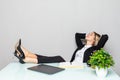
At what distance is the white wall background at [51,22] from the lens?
9.27ft

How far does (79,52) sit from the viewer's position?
266 cm

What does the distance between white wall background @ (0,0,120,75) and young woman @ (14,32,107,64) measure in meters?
0.17

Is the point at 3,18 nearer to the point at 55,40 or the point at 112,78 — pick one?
the point at 55,40

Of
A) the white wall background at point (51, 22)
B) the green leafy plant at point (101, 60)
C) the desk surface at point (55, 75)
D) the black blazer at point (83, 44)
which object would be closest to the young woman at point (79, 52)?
the black blazer at point (83, 44)

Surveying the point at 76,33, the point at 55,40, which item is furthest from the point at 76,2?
the point at 55,40

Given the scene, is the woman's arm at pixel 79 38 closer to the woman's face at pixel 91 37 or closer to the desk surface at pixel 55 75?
the woman's face at pixel 91 37

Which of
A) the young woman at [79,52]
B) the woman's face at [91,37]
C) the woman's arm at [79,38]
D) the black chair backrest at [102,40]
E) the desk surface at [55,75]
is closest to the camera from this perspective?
the desk surface at [55,75]

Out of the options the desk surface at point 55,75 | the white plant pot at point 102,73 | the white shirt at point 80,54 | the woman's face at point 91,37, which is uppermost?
the woman's face at point 91,37

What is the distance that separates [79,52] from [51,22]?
67 cm

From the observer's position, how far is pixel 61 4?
2830 mm

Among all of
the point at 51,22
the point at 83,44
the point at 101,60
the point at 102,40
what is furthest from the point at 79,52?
the point at 101,60

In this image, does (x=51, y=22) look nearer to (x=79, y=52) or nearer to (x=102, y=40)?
(x=79, y=52)

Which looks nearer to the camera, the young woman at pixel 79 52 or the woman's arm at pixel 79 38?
the young woman at pixel 79 52

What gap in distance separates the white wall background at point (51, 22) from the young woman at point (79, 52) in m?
0.17
